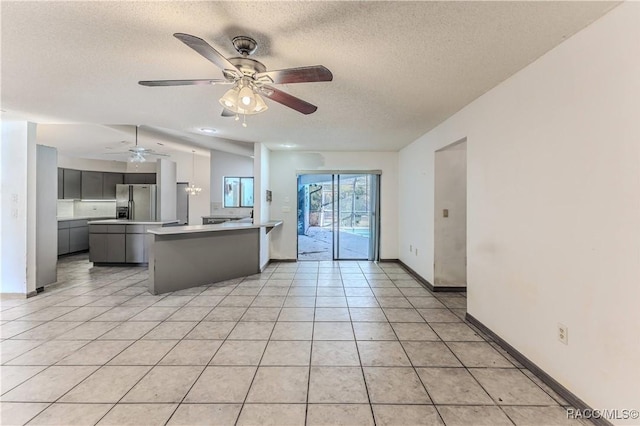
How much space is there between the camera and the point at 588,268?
1.65 meters

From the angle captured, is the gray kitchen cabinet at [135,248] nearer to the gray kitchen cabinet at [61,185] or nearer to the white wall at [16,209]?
the white wall at [16,209]

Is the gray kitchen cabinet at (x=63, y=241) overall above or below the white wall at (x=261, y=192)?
below

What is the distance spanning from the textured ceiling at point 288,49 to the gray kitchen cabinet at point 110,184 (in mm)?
4984

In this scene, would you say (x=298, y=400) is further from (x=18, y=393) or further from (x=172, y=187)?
(x=172, y=187)

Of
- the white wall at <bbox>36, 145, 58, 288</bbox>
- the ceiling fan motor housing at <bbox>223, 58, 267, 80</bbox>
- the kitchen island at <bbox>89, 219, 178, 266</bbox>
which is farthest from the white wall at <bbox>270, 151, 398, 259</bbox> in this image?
the ceiling fan motor housing at <bbox>223, 58, 267, 80</bbox>

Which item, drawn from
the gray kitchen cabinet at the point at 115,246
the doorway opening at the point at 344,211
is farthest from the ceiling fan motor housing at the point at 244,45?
the gray kitchen cabinet at the point at 115,246

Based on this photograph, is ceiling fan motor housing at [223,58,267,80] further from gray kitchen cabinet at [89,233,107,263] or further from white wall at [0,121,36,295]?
gray kitchen cabinet at [89,233,107,263]

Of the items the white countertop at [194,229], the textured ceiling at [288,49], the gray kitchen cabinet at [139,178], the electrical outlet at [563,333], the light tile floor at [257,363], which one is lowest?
the light tile floor at [257,363]

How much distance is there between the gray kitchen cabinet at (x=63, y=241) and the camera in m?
6.19

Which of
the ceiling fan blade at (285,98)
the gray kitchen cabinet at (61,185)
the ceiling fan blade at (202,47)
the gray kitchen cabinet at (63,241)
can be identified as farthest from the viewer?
the gray kitchen cabinet at (61,185)

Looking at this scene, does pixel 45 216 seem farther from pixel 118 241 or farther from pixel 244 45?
pixel 244 45

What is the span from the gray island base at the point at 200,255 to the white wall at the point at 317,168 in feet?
3.22

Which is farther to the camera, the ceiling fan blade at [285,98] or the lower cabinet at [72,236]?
the lower cabinet at [72,236]

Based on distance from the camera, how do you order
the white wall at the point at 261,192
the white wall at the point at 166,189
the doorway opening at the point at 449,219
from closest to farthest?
the doorway opening at the point at 449,219 → the white wall at the point at 261,192 → the white wall at the point at 166,189
